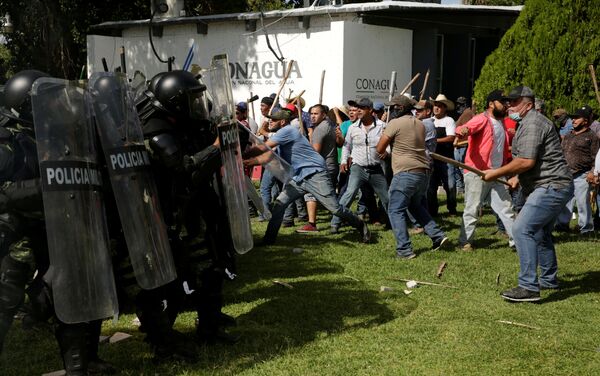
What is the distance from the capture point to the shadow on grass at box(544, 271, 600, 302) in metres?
7.19

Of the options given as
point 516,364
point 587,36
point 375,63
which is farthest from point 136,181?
point 375,63

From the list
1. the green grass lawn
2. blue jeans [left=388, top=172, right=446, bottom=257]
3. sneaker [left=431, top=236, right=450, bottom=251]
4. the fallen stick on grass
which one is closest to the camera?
the green grass lawn

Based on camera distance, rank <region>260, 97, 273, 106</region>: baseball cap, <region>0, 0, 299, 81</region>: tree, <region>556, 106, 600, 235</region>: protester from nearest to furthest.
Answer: <region>556, 106, 600, 235</region>: protester → <region>260, 97, 273, 106</region>: baseball cap → <region>0, 0, 299, 81</region>: tree

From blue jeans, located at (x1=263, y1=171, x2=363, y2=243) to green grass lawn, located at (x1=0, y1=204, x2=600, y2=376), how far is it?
680 mm

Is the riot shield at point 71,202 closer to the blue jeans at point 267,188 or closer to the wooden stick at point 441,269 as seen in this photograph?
the wooden stick at point 441,269

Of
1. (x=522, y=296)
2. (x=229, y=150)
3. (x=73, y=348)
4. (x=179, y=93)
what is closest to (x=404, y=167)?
(x=522, y=296)

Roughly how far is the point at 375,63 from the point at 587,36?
446 cm

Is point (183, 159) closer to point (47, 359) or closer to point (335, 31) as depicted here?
point (47, 359)

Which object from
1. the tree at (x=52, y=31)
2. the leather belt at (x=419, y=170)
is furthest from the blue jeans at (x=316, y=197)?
the tree at (x=52, y=31)

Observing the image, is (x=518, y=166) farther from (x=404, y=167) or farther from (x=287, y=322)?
(x=287, y=322)

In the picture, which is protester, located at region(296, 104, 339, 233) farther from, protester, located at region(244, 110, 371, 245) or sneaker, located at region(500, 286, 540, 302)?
sneaker, located at region(500, 286, 540, 302)

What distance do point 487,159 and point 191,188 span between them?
191 inches

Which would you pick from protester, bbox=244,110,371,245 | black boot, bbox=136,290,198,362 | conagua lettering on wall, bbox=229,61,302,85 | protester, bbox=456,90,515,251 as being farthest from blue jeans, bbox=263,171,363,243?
conagua lettering on wall, bbox=229,61,302,85

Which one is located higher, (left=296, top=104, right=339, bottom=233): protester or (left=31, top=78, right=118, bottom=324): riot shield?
(left=31, top=78, right=118, bottom=324): riot shield
